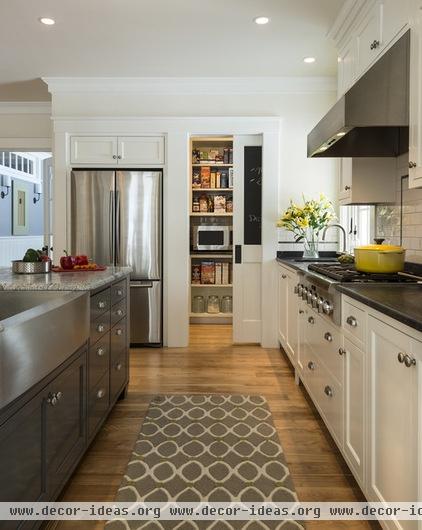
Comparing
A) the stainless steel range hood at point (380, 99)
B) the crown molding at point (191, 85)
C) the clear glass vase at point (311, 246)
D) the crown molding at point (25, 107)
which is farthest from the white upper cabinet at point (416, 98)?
the crown molding at point (25, 107)

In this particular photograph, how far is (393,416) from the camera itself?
4.74 feet

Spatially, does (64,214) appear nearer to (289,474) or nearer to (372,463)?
(289,474)

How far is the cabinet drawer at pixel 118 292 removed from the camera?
8.87 feet

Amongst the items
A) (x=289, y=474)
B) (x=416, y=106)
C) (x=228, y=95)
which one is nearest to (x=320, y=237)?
(x=228, y=95)

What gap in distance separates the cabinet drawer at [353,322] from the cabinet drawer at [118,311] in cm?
141

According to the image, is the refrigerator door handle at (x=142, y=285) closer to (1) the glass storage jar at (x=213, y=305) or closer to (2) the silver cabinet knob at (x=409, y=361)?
(1) the glass storage jar at (x=213, y=305)

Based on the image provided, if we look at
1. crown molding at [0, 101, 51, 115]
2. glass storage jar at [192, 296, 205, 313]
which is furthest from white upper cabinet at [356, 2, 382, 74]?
crown molding at [0, 101, 51, 115]

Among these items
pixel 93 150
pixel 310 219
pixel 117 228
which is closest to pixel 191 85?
pixel 93 150

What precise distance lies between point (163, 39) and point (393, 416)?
3.32 meters

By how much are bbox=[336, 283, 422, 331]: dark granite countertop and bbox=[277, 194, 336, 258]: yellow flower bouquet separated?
2.07 m

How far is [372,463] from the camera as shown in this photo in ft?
5.38

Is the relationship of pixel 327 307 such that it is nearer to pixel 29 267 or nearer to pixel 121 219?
pixel 29 267

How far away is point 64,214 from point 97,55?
1576 mm

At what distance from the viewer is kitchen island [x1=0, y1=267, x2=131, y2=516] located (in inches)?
51.5
